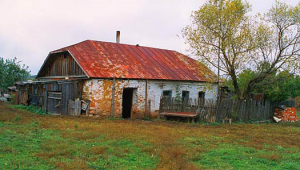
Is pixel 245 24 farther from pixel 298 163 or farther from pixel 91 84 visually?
pixel 298 163

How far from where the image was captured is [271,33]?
16.9 metres

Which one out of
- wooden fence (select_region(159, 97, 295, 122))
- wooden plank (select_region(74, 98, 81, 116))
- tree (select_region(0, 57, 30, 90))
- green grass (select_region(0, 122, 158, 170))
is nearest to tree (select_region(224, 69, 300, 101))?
wooden fence (select_region(159, 97, 295, 122))

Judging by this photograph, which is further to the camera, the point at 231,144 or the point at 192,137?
the point at 192,137

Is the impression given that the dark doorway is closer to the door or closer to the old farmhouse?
the old farmhouse

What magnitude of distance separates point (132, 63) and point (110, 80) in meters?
3.47

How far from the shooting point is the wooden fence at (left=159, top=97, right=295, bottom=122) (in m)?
16.2

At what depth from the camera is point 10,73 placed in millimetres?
40469

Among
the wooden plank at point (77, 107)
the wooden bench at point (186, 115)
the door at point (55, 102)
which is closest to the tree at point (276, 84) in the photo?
the wooden bench at point (186, 115)

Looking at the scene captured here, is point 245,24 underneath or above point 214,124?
above

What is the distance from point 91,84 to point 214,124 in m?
7.28

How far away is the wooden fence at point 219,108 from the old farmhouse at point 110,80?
1497 millimetres

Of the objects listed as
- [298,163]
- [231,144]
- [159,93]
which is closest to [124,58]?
[159,93]

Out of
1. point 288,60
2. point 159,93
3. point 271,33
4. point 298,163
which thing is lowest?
point 298,163

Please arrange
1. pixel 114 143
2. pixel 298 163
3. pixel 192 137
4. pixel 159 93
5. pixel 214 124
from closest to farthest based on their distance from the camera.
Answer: pixel 298 163, pixel 114 143, pixel 192 137, pixel 214 124, pixel 159 93
